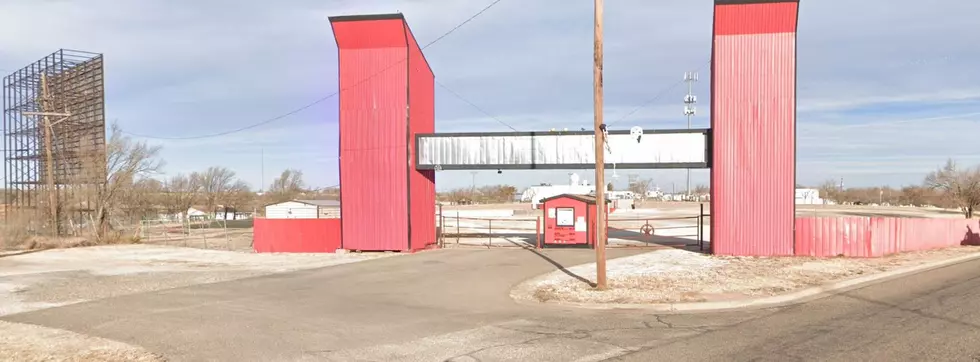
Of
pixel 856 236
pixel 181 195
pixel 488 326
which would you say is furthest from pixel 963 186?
pixel 181 195

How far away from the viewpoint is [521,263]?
1900 centimetres

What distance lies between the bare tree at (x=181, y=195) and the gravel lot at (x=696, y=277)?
6016cm

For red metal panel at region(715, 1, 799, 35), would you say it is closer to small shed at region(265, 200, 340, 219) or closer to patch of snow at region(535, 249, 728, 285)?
patch of snow at region(535, 249, 728, 285)

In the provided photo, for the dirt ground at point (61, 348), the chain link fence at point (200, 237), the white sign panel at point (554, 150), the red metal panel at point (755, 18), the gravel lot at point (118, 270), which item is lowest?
the chain link fence at point (200, 237)

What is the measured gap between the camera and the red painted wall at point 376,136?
22.4m

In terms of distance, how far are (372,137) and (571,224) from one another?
831 centimetres

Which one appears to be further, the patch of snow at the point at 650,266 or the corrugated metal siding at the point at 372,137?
A: the corrugated metal siding at the point at 372,137

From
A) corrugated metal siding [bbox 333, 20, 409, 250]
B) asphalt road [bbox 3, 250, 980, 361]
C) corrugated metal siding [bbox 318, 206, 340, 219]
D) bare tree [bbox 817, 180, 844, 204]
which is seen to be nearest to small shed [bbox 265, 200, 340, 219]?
corrugated metal siding [bbox 318, 206, 340, 219]

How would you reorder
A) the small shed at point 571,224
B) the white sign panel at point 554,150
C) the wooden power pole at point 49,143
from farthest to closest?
1. the wooden power pole at point 49,143
2. the small shed at point 571,224
3. the white sign panel at point 554,150

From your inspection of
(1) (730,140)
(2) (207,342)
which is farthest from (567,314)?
(1) (730,140)

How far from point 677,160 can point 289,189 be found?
376 feet

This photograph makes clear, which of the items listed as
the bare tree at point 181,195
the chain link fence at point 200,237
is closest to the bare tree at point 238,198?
the bare tree at point 181,195

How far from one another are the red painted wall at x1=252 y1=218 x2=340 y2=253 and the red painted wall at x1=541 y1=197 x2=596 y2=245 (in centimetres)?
812

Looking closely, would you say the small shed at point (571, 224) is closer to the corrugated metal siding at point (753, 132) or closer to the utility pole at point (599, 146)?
the corrugated metal siding at point (753, 132)
